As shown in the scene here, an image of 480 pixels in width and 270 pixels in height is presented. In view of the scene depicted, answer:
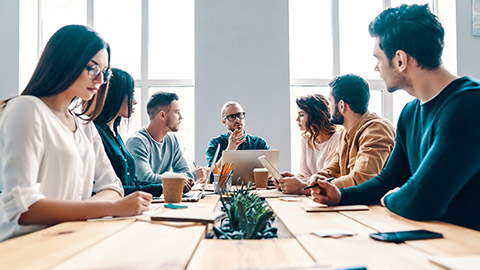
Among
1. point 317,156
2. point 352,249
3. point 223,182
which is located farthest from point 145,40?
point 352,249

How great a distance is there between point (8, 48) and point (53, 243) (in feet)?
15.6

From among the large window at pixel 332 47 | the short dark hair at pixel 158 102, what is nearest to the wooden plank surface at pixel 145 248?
the short dark hair at pixel 158 102

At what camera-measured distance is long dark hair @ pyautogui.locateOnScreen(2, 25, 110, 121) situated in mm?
1327

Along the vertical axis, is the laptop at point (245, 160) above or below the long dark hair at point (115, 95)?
below

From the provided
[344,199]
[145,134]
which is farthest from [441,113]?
[145,134]

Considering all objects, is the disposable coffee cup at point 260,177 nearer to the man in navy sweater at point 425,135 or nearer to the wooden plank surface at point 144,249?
the man in navy sweater at point 425,135

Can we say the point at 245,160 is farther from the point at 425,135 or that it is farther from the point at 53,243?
the point at 53,243

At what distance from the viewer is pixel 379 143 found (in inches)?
76.2

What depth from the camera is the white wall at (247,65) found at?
4621 mm

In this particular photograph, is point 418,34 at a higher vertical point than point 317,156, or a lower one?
higher

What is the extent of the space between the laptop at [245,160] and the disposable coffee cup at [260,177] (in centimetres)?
8

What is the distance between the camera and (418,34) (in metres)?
1.37

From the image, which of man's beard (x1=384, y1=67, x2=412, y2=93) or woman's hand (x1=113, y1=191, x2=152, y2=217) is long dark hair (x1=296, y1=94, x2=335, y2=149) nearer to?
man's beard (x1=384, y1=67, x2=412, y2=93)

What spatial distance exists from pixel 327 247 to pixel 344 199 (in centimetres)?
69
